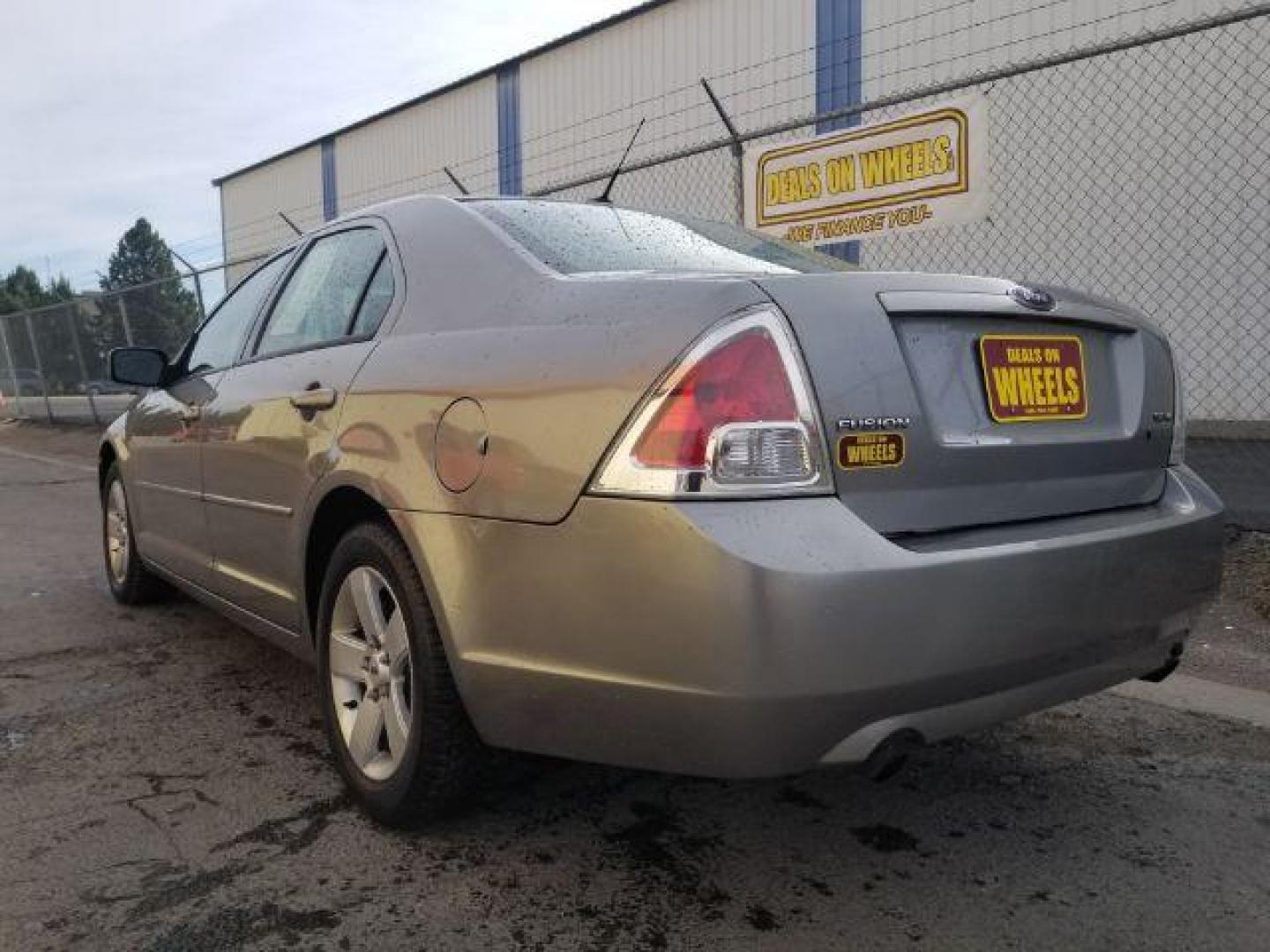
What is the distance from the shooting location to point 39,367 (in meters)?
18.9

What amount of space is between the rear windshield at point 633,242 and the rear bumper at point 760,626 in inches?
29.5

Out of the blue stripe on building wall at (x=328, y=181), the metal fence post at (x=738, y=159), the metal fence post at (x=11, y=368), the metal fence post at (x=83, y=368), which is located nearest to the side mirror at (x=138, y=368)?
the metal fence post at (x=738, y=159)

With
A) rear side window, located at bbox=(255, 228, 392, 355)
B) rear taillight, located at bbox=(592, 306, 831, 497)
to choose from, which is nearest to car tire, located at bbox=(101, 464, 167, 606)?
rear side window, located at bbox=(255, 228, 392, 355)

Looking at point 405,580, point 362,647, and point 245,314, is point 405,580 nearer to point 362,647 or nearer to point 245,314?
point 362,647

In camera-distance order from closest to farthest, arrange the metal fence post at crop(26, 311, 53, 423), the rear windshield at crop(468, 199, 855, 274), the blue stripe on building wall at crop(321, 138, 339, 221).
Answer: the rear windshield at crop(468, 199, 855, 274)
the metal fence post at crop(26, 311, 53, 423)
the blue stripe on building wall at crop(321, 138, 339, 221)

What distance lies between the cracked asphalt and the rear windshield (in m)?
1.22

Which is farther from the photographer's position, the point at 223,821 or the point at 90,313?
the point at 90,313

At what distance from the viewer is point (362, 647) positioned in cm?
276

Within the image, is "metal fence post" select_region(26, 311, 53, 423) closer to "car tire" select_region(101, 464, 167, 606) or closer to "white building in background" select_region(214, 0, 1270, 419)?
"white building in background" select_region(214, 0, 1270, 419)

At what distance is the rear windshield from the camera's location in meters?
2.59

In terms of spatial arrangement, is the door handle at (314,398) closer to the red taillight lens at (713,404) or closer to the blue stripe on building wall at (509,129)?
the red taillight lens at (713,404)

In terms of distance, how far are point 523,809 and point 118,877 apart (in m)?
0.93

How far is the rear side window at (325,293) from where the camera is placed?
10.2 feet

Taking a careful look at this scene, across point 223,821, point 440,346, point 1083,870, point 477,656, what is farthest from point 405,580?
point 1083,870
